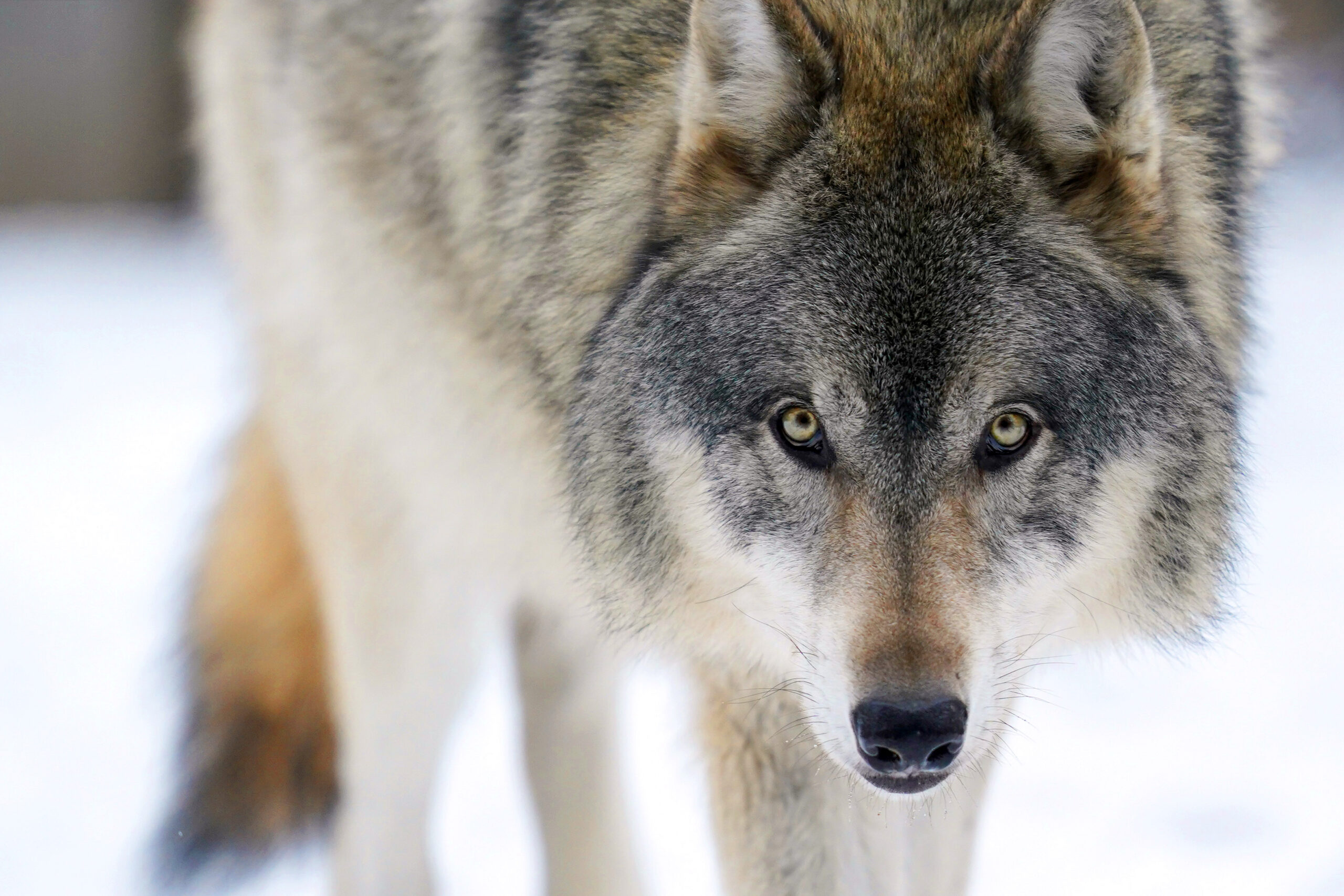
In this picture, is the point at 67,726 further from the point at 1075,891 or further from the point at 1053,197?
the point at 1053,197

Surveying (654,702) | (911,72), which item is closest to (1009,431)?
(911,72)

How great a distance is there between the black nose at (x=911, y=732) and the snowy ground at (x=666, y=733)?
70 cm

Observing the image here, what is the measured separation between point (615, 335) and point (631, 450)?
0.19 meters

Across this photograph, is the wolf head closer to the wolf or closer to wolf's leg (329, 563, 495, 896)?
the wolf

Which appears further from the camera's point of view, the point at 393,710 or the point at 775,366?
the point at 393,710

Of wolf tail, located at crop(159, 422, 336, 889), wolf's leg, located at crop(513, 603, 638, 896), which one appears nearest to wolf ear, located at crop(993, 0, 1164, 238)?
wolf's leg, located at crop(513, 603, 638, 896)

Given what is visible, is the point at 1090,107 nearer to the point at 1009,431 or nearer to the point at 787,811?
the point at 1009,431

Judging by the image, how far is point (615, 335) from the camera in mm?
2273

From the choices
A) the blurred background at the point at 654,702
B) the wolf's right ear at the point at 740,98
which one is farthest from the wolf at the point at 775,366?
the blurred background at the point at 654,702

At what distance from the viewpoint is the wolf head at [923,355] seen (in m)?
1.92

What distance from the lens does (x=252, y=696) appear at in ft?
11.6

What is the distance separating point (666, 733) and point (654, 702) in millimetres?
250

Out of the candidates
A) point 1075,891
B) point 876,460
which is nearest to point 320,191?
point 876,460

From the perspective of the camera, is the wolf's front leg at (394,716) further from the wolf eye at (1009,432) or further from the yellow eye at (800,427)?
the wolf eye at (1009,432)
